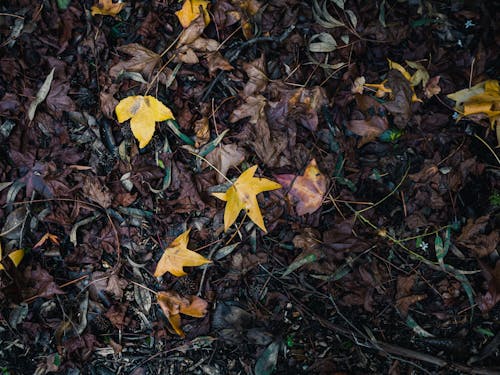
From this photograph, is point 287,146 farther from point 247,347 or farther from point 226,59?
point 247,347

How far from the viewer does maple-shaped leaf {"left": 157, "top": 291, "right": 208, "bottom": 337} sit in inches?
59.2

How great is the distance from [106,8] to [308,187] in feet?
3.18

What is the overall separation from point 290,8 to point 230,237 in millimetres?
849

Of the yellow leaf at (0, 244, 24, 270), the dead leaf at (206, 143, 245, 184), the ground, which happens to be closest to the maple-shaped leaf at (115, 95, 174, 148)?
the ground

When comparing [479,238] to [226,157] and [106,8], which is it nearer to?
[226,157]

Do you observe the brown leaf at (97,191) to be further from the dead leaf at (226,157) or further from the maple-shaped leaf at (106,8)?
the maple-shaped leaf at (106,8)

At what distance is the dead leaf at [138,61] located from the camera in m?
1.48

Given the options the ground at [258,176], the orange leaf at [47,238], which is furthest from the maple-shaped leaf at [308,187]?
the orange leaf at [47,238]

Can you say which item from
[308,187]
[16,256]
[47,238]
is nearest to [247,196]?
[308,187]

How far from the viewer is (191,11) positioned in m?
1.47

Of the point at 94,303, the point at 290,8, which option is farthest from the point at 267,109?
the point at 94,303

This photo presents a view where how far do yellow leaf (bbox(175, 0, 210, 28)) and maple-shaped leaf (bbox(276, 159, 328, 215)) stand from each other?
0.63 metres

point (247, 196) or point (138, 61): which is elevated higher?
point (138, 61)

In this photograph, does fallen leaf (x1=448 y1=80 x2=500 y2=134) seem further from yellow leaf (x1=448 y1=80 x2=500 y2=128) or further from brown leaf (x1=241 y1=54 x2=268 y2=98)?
brown leaf (x1=241 y1=54 x2=268 y2=98)
